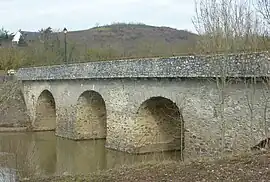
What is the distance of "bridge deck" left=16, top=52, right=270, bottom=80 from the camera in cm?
1274

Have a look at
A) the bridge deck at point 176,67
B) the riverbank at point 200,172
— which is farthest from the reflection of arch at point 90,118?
the riverbank at point 200,172

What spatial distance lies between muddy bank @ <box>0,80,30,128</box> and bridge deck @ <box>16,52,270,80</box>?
5.08m

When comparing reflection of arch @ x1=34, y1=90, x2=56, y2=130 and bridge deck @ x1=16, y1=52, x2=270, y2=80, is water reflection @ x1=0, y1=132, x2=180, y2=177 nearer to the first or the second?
reflection of arch @ x1=34, y1=90, x2=56, y2=130

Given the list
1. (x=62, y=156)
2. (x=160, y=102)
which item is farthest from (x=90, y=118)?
(x=160, y=102)

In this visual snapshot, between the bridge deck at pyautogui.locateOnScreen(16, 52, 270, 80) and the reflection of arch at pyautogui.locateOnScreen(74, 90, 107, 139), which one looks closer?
the bridge deck at pyautogui.locateOnScreen(16, 52, 270, 80)

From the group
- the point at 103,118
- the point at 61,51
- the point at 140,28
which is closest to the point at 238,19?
the point at 103,118

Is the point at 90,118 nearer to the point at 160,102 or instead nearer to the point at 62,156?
the point at 62,156

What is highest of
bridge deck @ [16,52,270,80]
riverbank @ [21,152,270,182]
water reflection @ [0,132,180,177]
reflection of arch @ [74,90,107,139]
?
bridge deck @ [16,52,270,80]

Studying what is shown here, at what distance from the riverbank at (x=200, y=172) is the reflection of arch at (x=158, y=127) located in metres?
9.57

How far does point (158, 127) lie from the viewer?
62.7 feet

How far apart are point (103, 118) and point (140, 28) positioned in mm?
50773

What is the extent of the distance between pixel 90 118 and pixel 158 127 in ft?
17.2

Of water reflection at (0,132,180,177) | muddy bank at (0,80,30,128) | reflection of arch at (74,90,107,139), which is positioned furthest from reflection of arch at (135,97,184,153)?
muddy bank at (0,80,30,128)

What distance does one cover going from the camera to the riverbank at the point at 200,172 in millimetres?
7414
